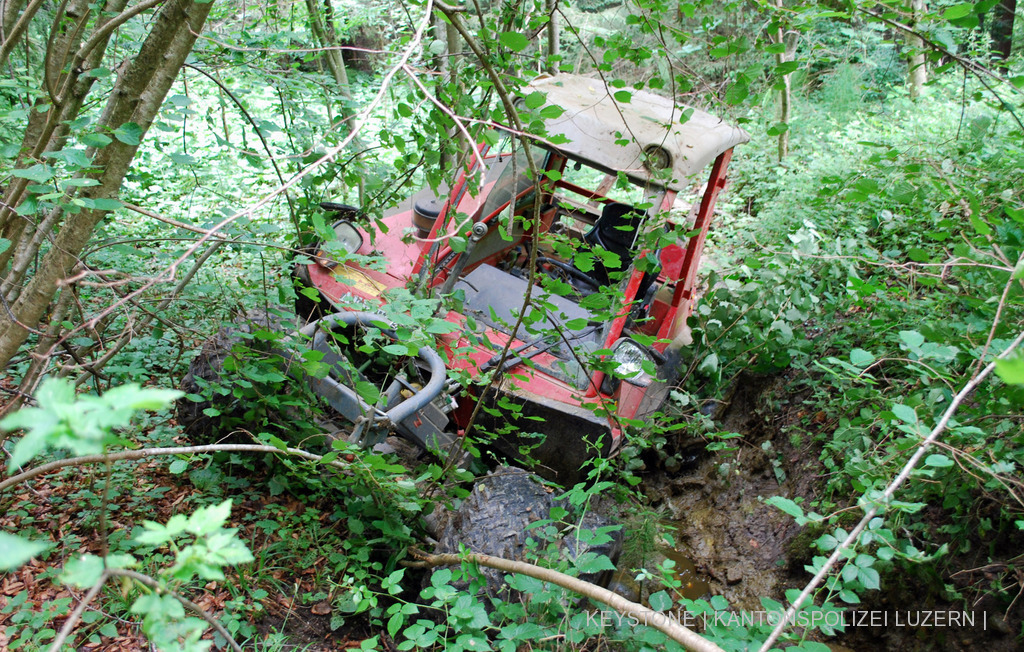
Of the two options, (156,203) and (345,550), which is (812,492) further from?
(156,203)

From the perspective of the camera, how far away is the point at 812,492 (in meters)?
3.33

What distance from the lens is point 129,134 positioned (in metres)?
1.92

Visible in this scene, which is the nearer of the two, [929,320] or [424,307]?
[424,307]

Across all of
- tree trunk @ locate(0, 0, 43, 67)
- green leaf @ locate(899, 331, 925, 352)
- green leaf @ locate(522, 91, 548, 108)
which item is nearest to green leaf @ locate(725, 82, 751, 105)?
green leaf @ locate(522, 91, 548, 108)

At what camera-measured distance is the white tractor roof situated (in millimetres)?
3287

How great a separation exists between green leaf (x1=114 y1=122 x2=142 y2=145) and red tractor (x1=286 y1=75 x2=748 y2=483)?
0.67m

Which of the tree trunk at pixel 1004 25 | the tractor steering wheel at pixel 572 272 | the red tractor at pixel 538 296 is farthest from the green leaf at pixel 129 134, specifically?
the tree trunk at pixel 1004 25

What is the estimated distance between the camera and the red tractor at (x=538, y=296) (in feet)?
7.98

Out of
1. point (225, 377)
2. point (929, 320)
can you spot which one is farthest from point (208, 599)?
point (929, 320)

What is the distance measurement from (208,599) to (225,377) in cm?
91

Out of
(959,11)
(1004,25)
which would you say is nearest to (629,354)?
(959,11)

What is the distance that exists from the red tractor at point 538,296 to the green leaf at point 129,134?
2.20ft

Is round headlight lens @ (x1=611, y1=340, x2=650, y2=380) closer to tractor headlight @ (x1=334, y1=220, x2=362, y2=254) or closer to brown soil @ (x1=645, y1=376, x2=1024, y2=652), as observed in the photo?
brown soil @ (x1=645, y1=376, x2=1024, y2=652)

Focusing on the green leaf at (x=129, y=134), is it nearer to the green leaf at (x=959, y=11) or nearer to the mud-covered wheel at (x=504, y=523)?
the mud-covered wheel at (x=504, y=523)
